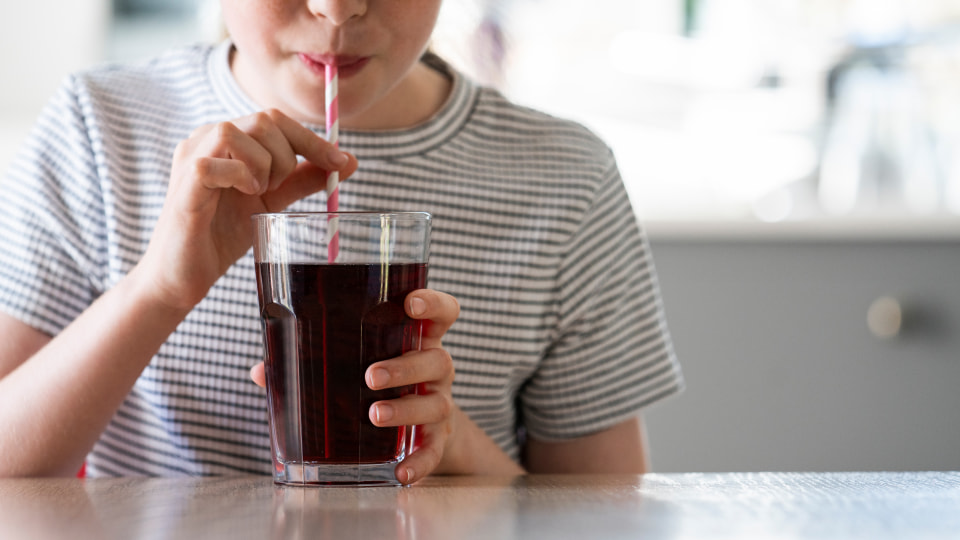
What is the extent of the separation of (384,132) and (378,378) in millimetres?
493

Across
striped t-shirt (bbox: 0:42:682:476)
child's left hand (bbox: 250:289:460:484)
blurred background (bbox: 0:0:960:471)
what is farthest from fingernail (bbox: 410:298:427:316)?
blurred background (bbox: 0:0:960:471)

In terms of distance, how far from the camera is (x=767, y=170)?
7.87ft

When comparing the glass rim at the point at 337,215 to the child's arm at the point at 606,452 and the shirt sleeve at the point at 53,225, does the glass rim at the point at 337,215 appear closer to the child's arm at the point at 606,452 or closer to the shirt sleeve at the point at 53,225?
the shirt sleeve at the point at 53,225

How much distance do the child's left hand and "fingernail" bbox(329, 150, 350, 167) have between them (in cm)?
17

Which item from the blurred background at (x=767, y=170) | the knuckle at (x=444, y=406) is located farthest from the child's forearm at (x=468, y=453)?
the blurred background at (x=767, y=170)

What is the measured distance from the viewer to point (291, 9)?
2.83 ft

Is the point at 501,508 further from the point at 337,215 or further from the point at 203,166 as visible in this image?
the point at 203,166

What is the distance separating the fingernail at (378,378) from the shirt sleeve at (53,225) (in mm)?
479

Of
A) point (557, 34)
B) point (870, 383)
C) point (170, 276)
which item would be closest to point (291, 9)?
point (170, 276)

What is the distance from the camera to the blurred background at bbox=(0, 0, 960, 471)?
234cm

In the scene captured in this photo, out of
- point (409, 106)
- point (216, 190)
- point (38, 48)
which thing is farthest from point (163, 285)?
point (38, 48)

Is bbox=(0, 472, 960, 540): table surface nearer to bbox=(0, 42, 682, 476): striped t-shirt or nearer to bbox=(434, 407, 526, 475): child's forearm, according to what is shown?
bbox=(434, 407, 526, 475): child's forearm

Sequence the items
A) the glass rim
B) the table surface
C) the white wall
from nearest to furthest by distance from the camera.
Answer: the table surface → the glass rim → the white wall

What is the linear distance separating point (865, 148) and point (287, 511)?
Result: 215 cm
